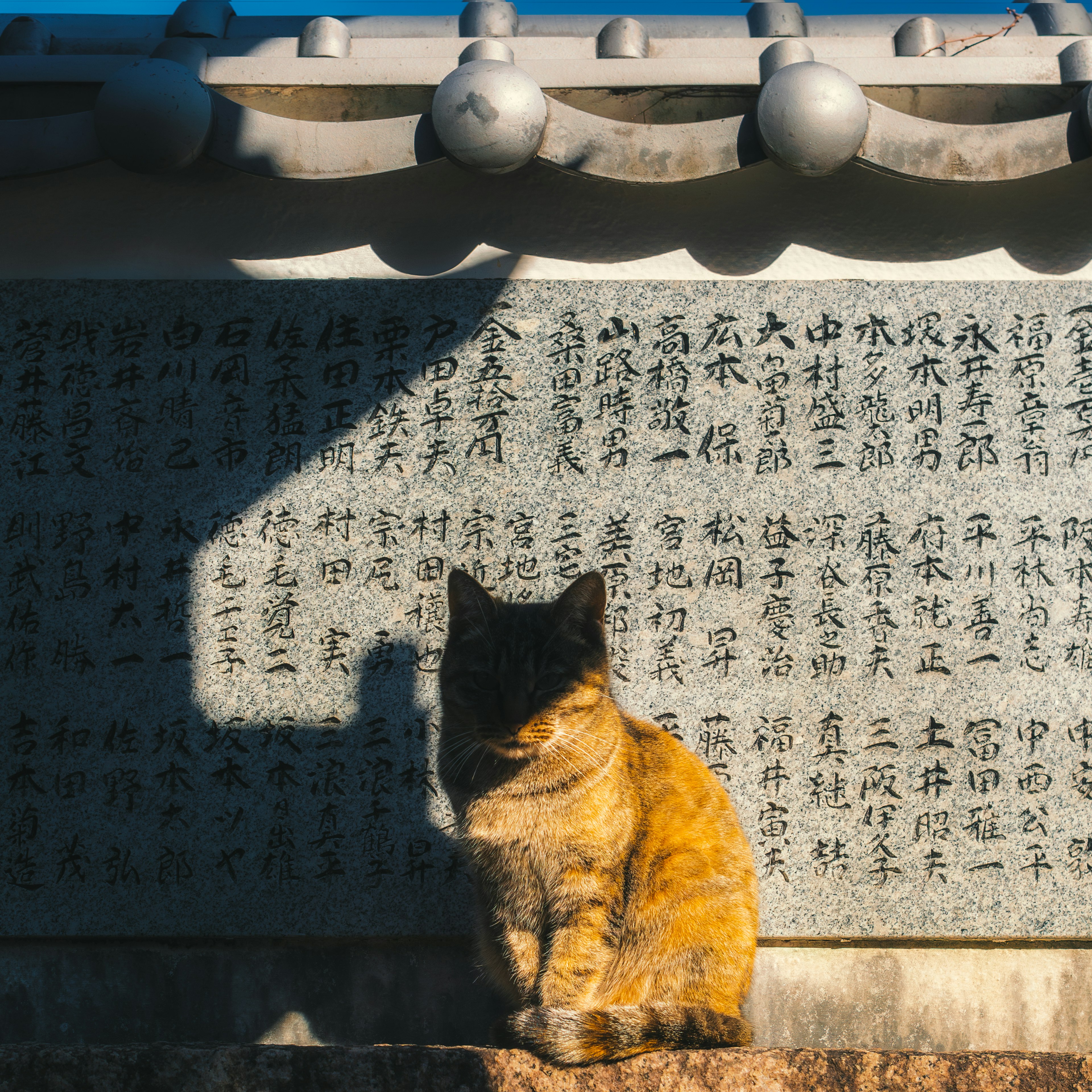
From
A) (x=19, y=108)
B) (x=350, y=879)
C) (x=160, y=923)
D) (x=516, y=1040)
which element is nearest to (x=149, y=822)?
(x=160, y=923)

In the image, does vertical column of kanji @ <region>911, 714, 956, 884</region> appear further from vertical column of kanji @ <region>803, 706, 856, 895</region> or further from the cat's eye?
the cat's eye

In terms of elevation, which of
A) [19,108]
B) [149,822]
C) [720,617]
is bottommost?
[149,822]

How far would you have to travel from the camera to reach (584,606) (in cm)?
236

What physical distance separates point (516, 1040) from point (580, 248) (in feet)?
8.85

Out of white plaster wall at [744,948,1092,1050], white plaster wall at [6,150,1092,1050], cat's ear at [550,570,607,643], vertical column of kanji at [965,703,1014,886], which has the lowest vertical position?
white plaster wall at [744,948,1092,1050]

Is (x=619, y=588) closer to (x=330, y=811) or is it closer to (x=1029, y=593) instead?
(x=330, y=811)

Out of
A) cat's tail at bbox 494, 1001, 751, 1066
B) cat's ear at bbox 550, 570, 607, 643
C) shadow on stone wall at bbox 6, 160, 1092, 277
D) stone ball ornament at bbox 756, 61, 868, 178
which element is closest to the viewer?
cat's tail at bbox 494, 1001, 751, 1066

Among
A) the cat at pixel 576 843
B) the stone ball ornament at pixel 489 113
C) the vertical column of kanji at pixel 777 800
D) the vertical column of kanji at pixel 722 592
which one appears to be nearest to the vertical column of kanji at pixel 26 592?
the stone ball ornament at pixel 489 113

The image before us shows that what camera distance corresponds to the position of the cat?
7.06 ft

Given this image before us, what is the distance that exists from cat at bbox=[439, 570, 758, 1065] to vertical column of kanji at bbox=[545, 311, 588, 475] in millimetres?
940

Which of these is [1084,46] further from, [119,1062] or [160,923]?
[160,923]

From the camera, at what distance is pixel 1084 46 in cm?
300

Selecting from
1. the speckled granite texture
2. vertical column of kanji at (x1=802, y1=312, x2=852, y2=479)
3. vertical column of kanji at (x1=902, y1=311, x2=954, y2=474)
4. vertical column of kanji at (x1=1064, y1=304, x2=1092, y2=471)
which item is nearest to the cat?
the speckled granite texture

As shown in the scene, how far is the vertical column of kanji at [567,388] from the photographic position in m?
3.20
